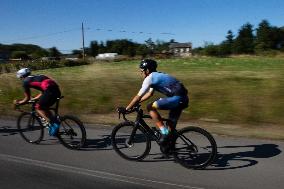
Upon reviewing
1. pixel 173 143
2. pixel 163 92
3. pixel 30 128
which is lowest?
pixel 30 128

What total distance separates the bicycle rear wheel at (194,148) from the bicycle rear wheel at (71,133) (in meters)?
2.53

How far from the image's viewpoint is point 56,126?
1010cm

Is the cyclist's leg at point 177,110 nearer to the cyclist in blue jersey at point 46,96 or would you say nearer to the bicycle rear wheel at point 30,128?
the cyclist in blue jersey at point 46,96

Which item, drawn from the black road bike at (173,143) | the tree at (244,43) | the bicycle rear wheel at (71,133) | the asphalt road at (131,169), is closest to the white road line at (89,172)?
the asphalt road at (131,169)

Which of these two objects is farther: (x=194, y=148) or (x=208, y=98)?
(x=208, y=98)

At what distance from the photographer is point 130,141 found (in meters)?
8.91

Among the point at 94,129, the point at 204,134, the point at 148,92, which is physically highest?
the point at 148,92

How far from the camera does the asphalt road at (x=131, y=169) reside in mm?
7152

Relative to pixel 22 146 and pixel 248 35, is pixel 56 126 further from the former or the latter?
pixel 248 35

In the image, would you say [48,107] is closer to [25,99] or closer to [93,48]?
[25,99]

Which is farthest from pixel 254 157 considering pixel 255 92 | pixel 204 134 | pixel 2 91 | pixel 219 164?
pixel 2 91

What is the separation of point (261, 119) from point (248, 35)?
430ft

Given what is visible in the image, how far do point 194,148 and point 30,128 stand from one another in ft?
15.3

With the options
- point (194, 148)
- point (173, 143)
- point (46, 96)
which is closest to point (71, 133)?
point (46, 96)
